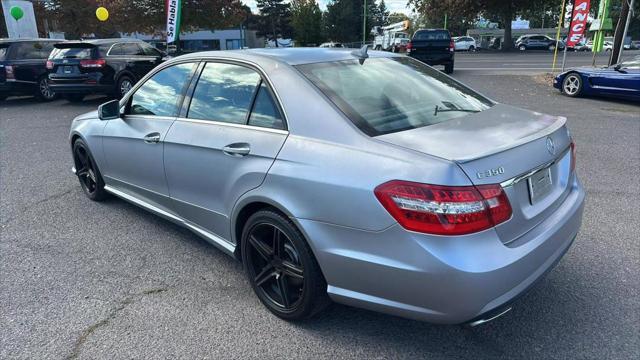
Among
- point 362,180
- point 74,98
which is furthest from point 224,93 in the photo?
point 74,98

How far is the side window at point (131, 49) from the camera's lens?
12.3 meters

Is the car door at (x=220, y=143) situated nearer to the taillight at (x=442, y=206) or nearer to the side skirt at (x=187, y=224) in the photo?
the side skirt at (x=187, y=224)

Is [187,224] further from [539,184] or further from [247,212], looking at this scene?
[539,184]

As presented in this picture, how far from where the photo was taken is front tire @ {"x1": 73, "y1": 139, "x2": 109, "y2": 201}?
478 cm

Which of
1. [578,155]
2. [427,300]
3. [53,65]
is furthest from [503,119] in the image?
[53,65]

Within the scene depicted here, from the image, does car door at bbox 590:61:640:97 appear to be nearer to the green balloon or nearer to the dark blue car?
the dark blue car

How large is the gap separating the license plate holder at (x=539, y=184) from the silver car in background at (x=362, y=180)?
11 millimetres

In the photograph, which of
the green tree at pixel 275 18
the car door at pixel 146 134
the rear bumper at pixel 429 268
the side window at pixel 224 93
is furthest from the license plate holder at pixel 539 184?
the green tree at pixel 275 18

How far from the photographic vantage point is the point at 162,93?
3.77 metres

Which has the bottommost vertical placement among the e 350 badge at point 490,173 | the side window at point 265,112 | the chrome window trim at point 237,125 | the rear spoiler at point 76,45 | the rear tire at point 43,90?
the rear tire at point 43,90

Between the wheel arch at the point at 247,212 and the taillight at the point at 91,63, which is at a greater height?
the taillight at the point at 91,63

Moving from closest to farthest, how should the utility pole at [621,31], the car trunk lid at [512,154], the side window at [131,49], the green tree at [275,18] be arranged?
the car trunk lid at [512,154], the side window at [131,49], the utility pole at [621,31], the green tree at [275,18]

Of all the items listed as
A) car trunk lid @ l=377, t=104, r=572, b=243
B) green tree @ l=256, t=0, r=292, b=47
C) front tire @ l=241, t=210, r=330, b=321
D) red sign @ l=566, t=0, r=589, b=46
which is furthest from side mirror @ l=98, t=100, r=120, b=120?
green tree @ l=256, t=0, r=292, b=47

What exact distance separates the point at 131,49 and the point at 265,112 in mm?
11220
